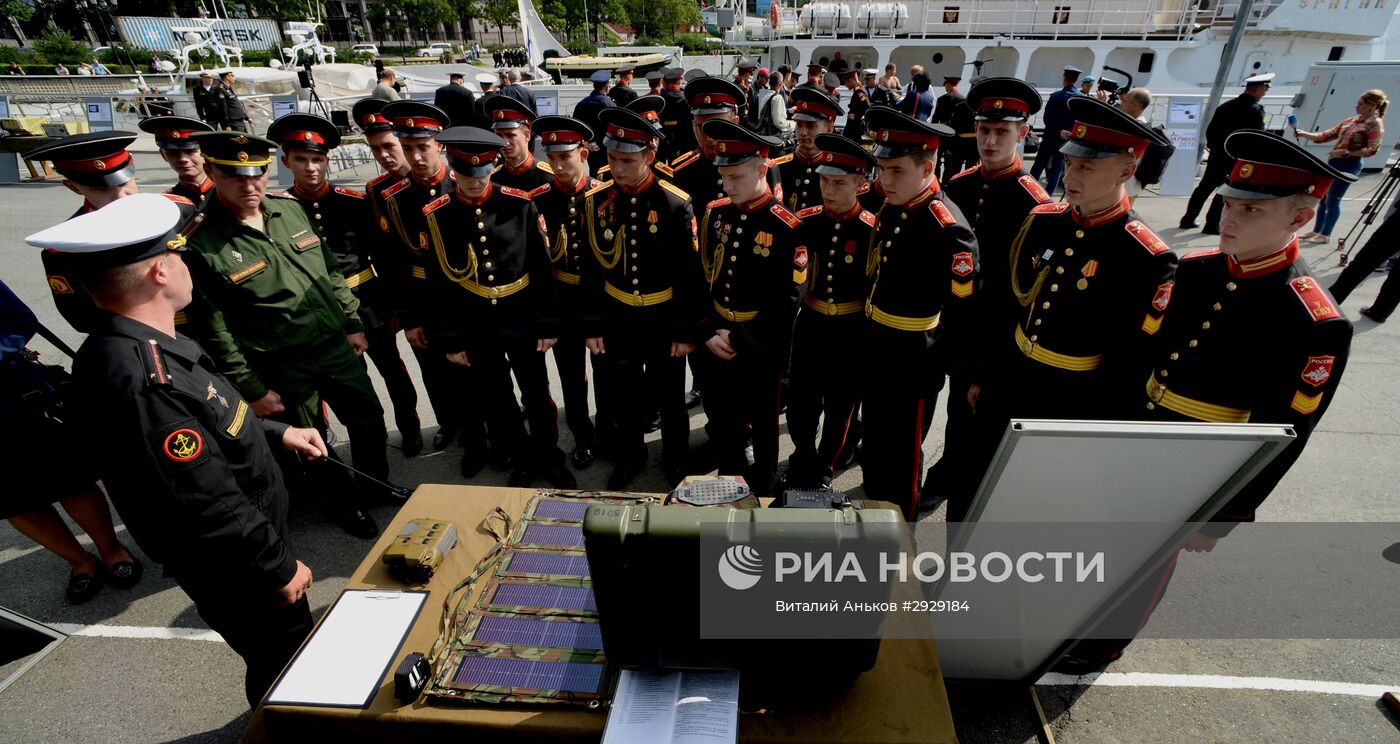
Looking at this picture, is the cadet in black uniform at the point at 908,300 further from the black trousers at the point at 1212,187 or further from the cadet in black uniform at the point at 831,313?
the black trousers at the point at 1212,187

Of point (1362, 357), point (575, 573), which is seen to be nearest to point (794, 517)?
point (575, 573)

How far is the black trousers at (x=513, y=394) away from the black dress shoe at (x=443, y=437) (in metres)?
0.49

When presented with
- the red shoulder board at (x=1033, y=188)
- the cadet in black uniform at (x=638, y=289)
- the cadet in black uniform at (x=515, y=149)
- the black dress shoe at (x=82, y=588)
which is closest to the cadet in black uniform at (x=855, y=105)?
the red shoulder board at (x=1033, y=188)

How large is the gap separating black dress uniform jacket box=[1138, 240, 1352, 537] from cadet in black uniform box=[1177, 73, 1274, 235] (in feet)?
20.8

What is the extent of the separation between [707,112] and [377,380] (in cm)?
377

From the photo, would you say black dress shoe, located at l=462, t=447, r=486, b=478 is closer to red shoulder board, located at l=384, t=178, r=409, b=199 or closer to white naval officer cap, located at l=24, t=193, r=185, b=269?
red shoulder board, located at l=384, t=178, r=409, b=199

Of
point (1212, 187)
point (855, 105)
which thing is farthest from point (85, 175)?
point (855, 105)

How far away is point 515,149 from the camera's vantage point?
4512 mm

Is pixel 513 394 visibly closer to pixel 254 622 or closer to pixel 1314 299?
pixel 254 622

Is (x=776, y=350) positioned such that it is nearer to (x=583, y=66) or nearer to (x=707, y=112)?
(x=707, y=112)

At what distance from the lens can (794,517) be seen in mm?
1467

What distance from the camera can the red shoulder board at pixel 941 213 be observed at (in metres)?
3.04

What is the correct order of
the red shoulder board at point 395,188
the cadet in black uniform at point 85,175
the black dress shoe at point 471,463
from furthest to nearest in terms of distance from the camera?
the black dress shoe at point 471,463 < the red shoulder board at point 395,188 < the cadet in black uniform at point 85,175

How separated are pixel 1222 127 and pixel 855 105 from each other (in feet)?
20.1
